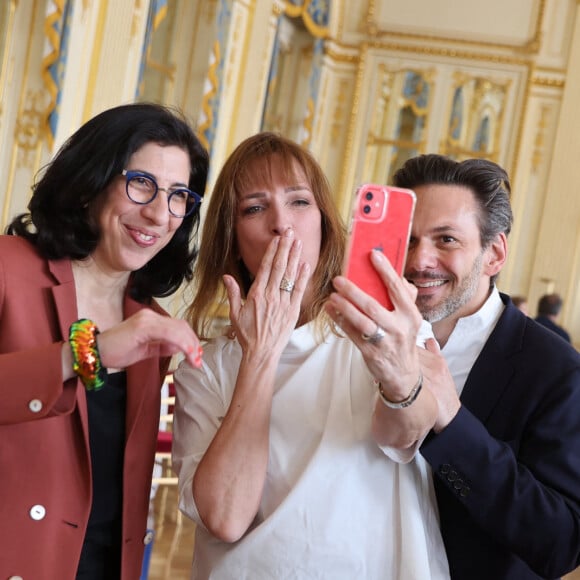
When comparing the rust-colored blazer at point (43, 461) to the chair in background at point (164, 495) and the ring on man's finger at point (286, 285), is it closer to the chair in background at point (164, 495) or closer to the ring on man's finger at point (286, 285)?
the ring on man's finger at point (286, 285)

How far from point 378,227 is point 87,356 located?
1.86 ft

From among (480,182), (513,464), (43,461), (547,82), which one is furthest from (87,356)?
(547,82)

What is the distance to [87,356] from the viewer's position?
159 cm

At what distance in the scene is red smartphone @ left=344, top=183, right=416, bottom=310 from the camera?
159 cm

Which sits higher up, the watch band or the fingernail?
the fingernail

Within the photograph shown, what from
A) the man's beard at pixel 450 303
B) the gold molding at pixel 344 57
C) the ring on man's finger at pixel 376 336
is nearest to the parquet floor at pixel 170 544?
the man's beard at pixel 450 303

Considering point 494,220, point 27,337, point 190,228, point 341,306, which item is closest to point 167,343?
point 341,306

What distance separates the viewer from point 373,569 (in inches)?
Result: 71.4

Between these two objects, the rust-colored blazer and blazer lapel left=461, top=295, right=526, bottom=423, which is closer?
the rust-colored blazer

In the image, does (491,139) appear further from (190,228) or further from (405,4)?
(190,228)

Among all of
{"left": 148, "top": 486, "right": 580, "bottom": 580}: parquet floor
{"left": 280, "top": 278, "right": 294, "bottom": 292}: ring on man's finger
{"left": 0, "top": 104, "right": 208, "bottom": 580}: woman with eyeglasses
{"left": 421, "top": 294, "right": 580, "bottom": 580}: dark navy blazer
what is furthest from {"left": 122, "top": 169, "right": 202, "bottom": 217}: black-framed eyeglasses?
{"left": 148, "top": 486, "right": 580, "bottom": 580}: parquet floor

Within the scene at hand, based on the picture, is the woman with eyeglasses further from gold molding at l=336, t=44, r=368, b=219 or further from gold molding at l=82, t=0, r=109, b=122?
gold molding at l=336, t=44, r=368, b=219

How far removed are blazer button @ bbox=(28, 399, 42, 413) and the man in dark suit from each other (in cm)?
74

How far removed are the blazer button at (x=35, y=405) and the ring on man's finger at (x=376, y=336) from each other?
59cm
